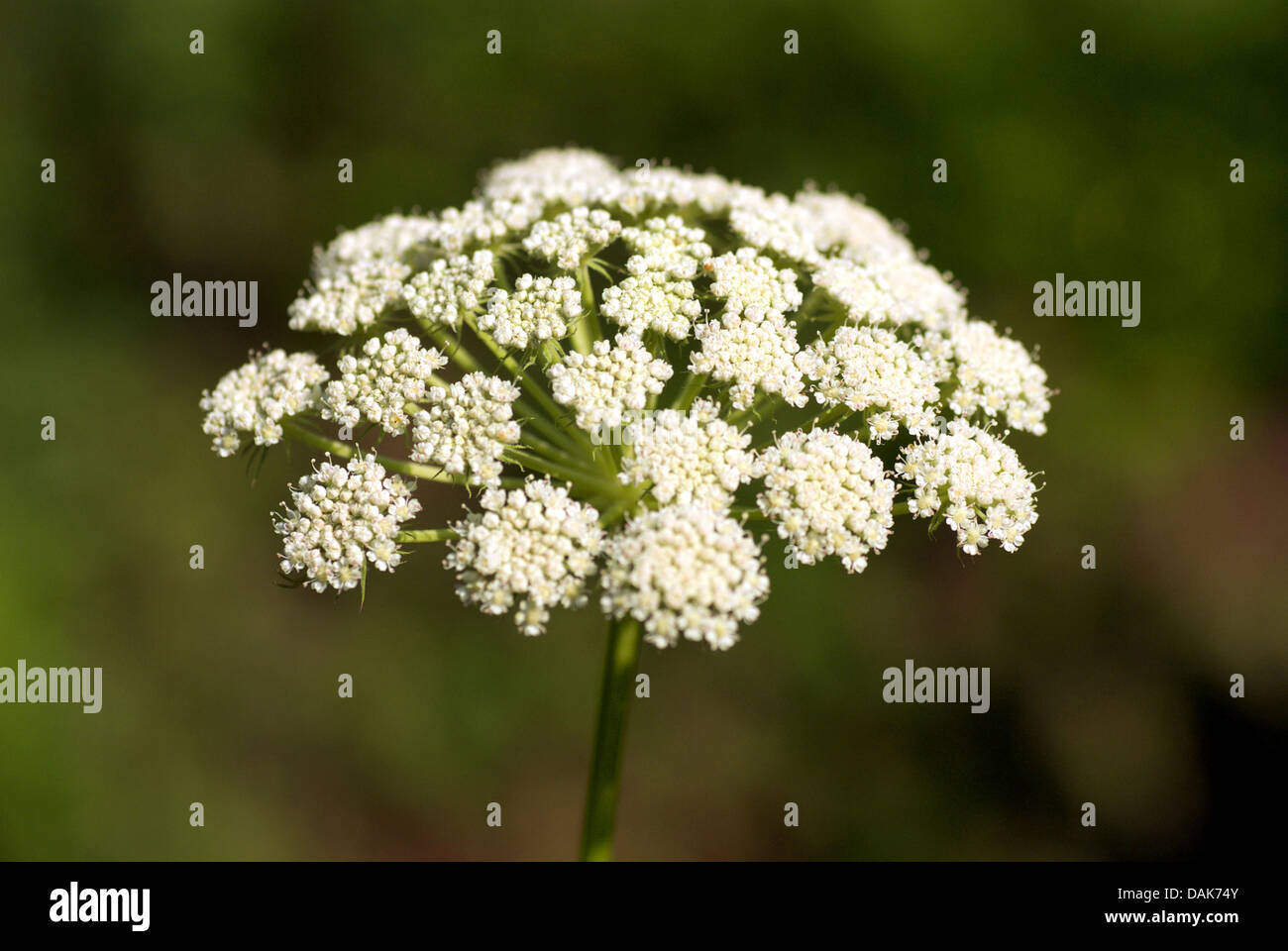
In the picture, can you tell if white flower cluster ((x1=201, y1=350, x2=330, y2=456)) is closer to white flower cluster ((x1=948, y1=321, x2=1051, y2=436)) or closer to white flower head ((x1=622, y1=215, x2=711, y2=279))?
white flower head ((x1=622, y1=215, x2=711, y2=279))

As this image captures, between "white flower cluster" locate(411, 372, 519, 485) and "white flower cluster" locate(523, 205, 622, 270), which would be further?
"white flower cluster" locate(523, 205, 622, 270)

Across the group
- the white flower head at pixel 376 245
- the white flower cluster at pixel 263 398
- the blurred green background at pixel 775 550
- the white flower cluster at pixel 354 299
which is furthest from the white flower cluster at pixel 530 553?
the blurred green background at pixel 775 550

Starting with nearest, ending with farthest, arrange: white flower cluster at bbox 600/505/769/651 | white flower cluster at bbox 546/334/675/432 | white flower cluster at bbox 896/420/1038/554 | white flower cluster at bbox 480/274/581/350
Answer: white flower cluster at bbox 600/505/769/651, white flower cluster at bbox 546/334/675/432, white flower cluster at bbox 896/420/1038/554, white flower cluster at bbox 480/274/581/350

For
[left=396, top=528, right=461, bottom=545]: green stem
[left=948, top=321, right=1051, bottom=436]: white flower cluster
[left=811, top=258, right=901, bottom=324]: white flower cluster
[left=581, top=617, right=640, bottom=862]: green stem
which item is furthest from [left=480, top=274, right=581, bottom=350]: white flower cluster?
[left=948, top=321, right=1051, bottom=436]: white flower cluster

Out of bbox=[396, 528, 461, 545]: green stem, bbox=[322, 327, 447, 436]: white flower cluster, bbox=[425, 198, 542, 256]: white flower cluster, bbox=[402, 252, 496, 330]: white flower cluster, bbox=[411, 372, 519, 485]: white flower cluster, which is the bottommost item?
bbox=[396, 528, 461, 545]: green stem

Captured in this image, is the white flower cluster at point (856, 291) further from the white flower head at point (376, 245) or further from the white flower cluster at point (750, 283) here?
the white flower head at point (376, 245)

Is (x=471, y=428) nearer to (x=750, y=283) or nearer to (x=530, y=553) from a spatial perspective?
(x=530, y=553)
